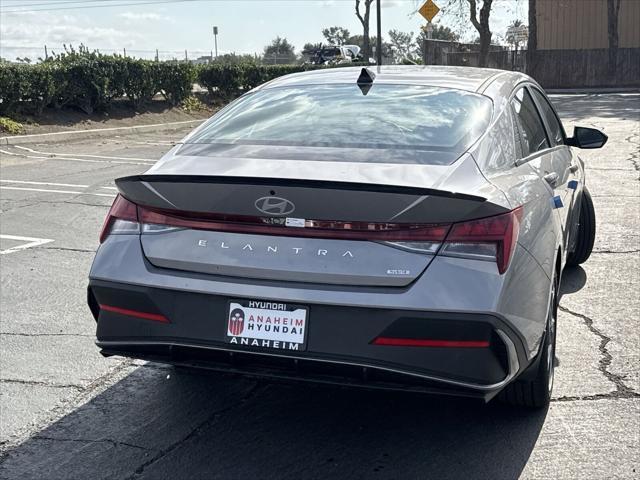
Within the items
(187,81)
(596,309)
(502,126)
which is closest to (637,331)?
(596,309)

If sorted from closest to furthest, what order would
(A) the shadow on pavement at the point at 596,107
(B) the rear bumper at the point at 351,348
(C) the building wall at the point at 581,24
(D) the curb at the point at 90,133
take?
(B) the rear bumper at the point at 351,348 < (D) the curb at the point at 90,133 < (A) the shadow on pavement at the point at 596,107 < (C) the building wall at the point at 581,24

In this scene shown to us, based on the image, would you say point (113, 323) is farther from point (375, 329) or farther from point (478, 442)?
point (478, 442)

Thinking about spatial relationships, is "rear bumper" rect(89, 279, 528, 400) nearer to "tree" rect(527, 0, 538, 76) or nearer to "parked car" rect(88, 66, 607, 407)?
"parked car" rect(88, 66, 607, 407)

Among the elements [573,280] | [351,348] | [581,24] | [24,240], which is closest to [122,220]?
[351,348]

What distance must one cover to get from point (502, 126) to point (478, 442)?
157 centimetres

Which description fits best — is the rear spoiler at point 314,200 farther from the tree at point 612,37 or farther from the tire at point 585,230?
the tree at point 612,37

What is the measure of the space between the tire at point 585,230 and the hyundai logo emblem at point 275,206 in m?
3.90

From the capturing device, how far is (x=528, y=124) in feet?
15.6

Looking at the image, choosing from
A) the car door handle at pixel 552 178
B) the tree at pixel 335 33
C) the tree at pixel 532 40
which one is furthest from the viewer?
the tree at pixel 335 33

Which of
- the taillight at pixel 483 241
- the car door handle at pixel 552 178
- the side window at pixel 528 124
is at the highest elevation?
the side window at pixel 528 124

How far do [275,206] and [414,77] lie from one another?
1799 mm

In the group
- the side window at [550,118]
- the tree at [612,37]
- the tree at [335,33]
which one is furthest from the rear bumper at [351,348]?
the tree at [335,33]

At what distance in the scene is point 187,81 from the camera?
79.2ft

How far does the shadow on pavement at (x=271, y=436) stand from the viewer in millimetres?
3545
